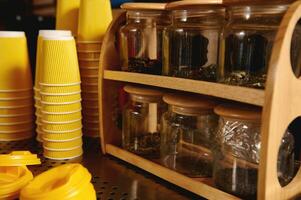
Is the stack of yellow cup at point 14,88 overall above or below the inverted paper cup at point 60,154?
above

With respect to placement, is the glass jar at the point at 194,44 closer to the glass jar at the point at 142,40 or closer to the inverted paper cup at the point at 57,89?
the glass jar at the point at 142,40

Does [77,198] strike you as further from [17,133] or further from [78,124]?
[17,133]

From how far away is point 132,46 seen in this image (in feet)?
2.53

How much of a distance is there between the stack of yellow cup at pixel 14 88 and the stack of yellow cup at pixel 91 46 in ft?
0.48

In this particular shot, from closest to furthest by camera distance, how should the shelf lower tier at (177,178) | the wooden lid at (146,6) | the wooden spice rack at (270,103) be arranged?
the wooden spice rack at (270,103) < the shelf lower tier at (177,178) < the wooden lid at (146,6)

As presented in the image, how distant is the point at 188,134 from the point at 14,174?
34 centimetres

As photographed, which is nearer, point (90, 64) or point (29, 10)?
point (90, 64)

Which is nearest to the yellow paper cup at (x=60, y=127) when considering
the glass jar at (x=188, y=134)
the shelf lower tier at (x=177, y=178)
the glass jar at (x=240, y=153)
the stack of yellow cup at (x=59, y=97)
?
the stack of yellow cup at (x=59, y=97)

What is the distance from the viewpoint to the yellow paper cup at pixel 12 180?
1.83 feet

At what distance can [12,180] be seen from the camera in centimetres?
58

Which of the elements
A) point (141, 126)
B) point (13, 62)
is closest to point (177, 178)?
point (141, 126)

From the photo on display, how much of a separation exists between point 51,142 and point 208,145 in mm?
350

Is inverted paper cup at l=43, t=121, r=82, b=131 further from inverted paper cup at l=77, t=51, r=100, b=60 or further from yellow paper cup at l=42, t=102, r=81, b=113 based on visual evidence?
inverted paper cup at l=77, t=51, r=100, b=60

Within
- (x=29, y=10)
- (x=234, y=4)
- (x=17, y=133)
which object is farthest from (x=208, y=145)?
(x=29, y=10)
